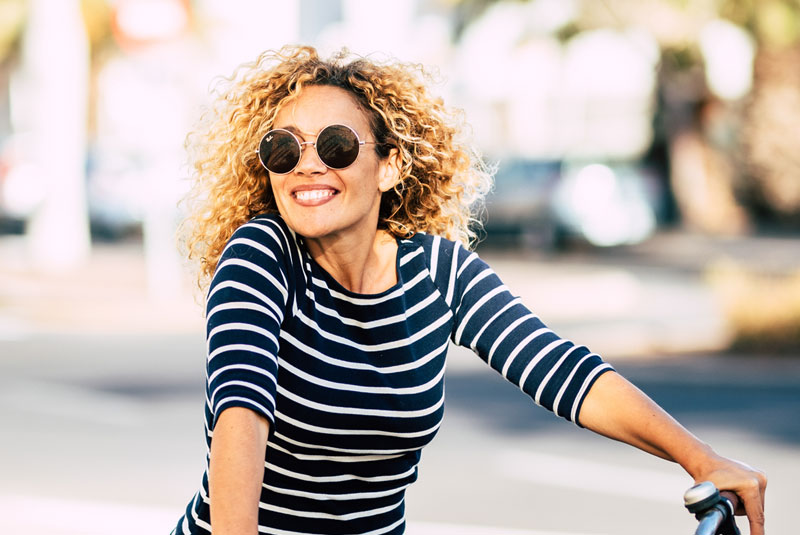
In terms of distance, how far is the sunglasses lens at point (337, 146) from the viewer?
2.50 meters

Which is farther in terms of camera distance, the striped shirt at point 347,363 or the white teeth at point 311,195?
the white teeth at point 311,195

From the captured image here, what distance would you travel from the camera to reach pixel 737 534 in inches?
87.6

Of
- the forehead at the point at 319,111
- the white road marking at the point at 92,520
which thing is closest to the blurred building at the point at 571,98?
the white road marking at the point at 92,520

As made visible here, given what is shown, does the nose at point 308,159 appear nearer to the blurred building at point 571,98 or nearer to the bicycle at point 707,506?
the bicycle at point 707,506

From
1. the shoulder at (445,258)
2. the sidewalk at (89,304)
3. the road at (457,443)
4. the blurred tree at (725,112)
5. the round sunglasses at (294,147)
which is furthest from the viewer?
the blurred tree at (725,112)

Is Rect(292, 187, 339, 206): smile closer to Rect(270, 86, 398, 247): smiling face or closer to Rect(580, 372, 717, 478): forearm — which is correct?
Rect(270, 86, 398, 247): smiling face

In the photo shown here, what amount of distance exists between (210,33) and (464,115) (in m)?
44.7

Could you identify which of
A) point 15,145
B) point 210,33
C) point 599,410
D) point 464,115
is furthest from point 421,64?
point 210,33

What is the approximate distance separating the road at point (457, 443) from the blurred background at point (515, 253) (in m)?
0.03

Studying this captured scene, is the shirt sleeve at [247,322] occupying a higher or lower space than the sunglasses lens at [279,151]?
lower

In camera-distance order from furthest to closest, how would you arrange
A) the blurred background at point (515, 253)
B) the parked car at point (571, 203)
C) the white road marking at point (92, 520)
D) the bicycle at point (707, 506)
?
the parked car at point (571, 203), the blurred background at point (515, 253), the white road marking at point (92, 520), the bicycle at point (707, 506)

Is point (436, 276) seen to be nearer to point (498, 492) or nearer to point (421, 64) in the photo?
point (421, 64)

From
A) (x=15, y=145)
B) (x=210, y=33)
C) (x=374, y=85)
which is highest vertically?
(x=210, y=33)

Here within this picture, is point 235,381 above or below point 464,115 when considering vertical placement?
below
